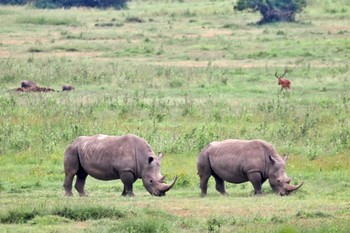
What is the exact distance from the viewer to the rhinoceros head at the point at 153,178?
15.7m

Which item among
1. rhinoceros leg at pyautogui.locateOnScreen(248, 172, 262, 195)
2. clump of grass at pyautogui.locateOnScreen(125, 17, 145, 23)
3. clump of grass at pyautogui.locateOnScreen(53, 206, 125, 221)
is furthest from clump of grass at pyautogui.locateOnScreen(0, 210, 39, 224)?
clump of grass at pyautogui.locateOnScreen(125, 17, 145, 23)

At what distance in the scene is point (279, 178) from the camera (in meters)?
15.9

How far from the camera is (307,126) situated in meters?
21.5

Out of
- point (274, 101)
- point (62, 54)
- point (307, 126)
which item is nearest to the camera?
point (307, 126)

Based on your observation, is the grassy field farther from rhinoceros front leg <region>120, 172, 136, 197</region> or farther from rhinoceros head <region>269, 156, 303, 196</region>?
rhinoceros front leg <region>120, 172, 136, 197</region>

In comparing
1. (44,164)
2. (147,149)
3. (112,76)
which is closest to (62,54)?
(112,76)

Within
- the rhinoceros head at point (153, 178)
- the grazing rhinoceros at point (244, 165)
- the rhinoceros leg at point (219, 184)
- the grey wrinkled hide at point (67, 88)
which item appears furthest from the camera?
the grey wrinkled hide at point (67, 88)

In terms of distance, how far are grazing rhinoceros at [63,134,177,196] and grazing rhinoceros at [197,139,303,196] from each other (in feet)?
2.72

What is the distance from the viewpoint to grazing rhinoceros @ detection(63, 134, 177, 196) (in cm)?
1580

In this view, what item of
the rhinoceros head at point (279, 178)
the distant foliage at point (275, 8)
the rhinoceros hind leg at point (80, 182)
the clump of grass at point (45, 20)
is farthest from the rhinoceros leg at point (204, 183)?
the clump of grass at point (45, 20)

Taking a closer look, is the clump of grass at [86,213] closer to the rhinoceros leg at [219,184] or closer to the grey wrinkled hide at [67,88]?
the rhinoceros leg at [219,184]

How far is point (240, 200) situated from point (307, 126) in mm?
6656

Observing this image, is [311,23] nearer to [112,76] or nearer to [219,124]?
[112,76]

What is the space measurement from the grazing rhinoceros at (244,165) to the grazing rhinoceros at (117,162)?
829mm
